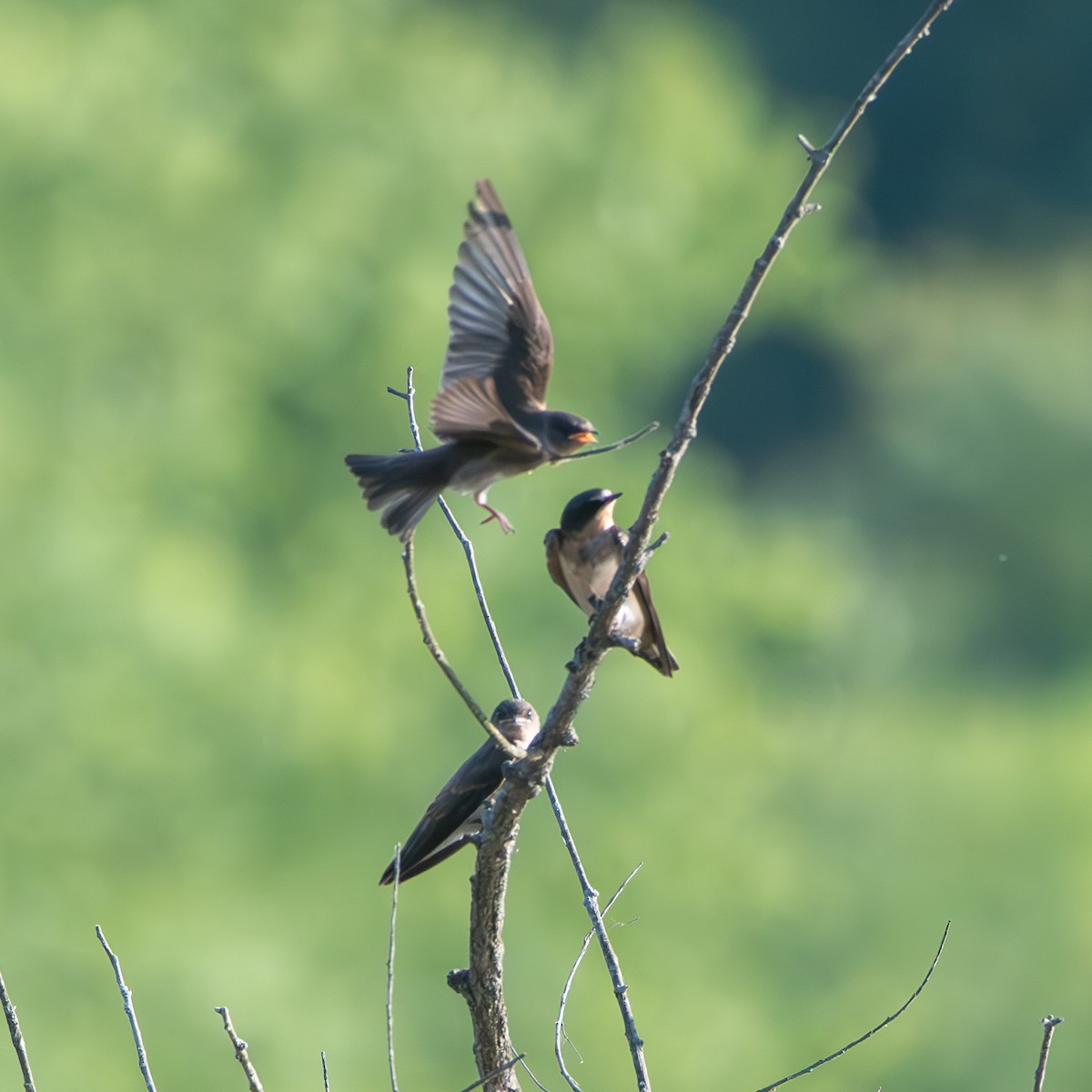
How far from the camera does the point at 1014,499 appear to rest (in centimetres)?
802

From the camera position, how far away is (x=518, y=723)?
13.0 ft

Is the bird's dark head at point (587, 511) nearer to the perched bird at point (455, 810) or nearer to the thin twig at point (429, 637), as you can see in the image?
the perched bird at point (455, 810)

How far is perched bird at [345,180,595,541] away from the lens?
2125mm

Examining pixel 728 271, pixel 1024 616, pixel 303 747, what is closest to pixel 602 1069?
pixel 303 747

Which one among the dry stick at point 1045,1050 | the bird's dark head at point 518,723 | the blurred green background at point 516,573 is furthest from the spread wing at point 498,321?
the blurred green background at point 516,573

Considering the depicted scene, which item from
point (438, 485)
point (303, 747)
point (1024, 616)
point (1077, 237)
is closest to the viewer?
point (438, 485)

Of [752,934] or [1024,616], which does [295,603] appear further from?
[1024,616]

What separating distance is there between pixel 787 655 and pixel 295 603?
7.61ft

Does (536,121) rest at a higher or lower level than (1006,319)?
higher

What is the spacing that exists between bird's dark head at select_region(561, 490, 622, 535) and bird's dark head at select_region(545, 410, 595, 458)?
62 centimetres

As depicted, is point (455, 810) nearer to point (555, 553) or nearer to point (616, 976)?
point (555, 553)

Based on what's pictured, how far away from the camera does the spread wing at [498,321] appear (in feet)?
7.04

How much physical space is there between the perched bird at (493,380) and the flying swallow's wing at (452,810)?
132 centimetres

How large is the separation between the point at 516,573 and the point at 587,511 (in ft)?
11.5
